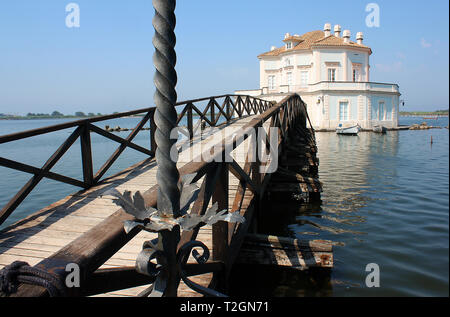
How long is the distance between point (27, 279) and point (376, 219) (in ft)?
25.9

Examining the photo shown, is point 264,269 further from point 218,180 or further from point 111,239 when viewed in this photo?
point 111,239

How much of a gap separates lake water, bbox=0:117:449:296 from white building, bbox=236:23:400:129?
21.9 metres

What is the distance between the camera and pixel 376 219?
25.2 ft

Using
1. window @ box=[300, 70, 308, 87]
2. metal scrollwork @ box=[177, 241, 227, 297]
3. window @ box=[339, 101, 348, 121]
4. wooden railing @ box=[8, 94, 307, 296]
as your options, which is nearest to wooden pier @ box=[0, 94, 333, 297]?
wooden railing @ box=[8, 94, 307, 296]

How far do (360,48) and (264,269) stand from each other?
43.5m

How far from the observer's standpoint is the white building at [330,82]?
3712 cm

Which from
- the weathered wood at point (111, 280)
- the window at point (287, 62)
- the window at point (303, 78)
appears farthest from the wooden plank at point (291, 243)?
the window at point (287, 62)

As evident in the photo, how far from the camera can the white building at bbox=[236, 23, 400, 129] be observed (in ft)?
122

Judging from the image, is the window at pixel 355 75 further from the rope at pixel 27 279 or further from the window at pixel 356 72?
the rope at pixel 27 279

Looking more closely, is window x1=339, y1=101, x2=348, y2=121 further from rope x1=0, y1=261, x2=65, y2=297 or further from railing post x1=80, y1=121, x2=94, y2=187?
rope x1=0, y1=261, x2=65, y2=297

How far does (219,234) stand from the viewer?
3023mm

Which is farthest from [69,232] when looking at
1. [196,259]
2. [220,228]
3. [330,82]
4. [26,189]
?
[330,82]

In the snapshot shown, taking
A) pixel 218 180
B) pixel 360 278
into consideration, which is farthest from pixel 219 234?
pixel 360 278

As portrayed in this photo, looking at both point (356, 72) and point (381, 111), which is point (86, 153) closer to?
point (381, 111)
